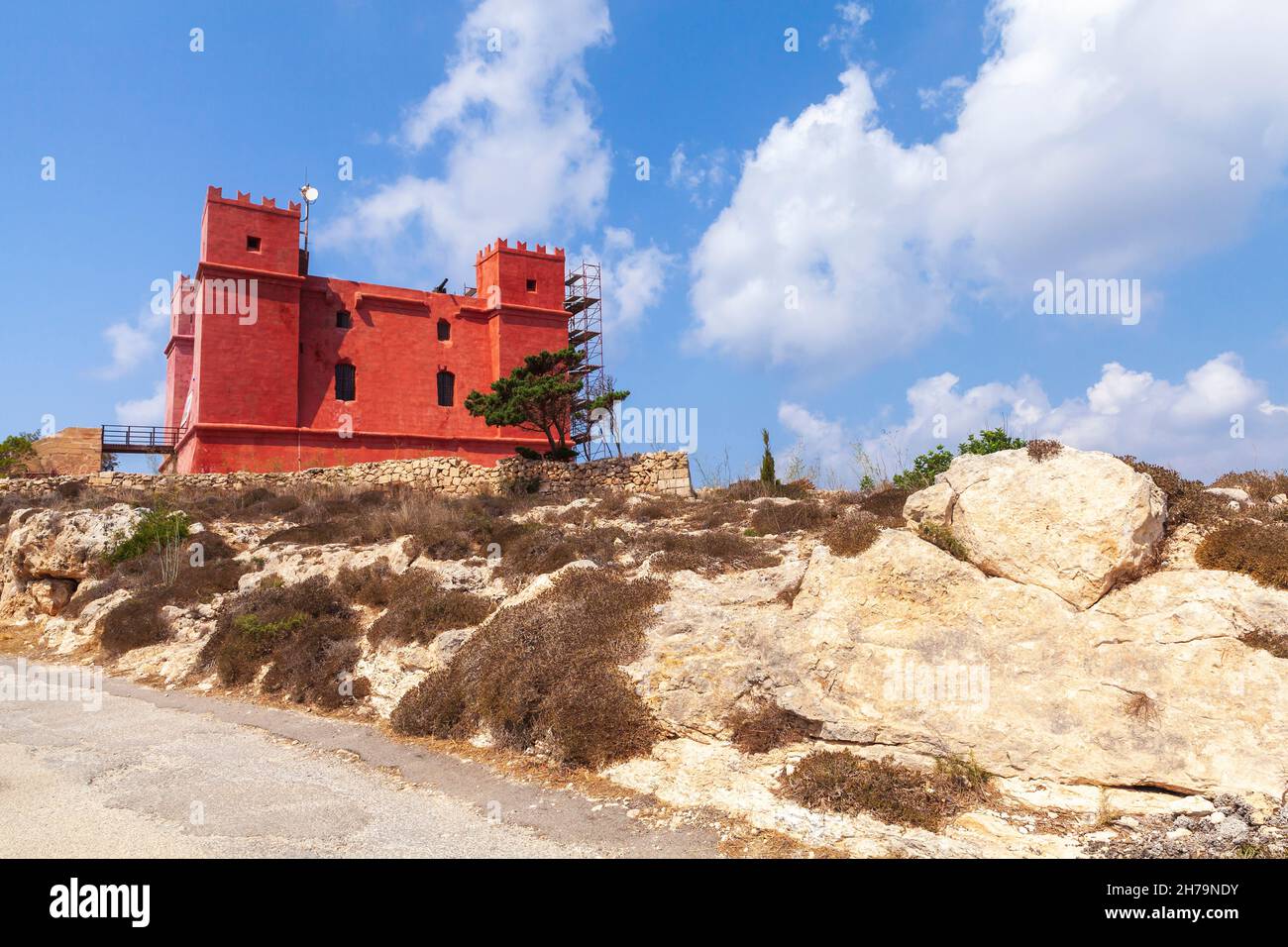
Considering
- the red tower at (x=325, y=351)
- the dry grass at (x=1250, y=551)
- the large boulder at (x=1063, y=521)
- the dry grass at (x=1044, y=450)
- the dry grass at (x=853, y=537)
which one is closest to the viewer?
the dry grass at (x=1250, y=551)

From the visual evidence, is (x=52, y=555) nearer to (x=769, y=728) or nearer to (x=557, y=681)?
(x=557, y=681)

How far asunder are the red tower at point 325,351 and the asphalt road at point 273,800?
69.5 ft

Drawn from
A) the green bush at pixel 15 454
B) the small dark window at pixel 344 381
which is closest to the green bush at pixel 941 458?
the small dark window at pixel 344 381

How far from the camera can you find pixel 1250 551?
6.39 meters

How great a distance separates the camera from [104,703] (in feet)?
34.3

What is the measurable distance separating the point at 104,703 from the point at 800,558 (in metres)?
9.70

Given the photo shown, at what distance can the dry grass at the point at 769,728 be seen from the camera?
672 cm

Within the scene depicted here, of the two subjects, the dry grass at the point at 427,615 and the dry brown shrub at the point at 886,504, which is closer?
the dry grass at the point at 427,615

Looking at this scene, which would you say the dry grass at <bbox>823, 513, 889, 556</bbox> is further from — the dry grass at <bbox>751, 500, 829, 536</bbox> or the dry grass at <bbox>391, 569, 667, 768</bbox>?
the dry grass at <bbox>751, 500, 829, 536</bbox>

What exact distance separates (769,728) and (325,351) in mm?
28527

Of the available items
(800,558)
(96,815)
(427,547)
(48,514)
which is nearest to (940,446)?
(800,558)

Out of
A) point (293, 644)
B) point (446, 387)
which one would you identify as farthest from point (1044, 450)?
point (446, 387)

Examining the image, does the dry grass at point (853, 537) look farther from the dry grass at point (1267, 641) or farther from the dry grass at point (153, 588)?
the dry grass at point (153, 588)
